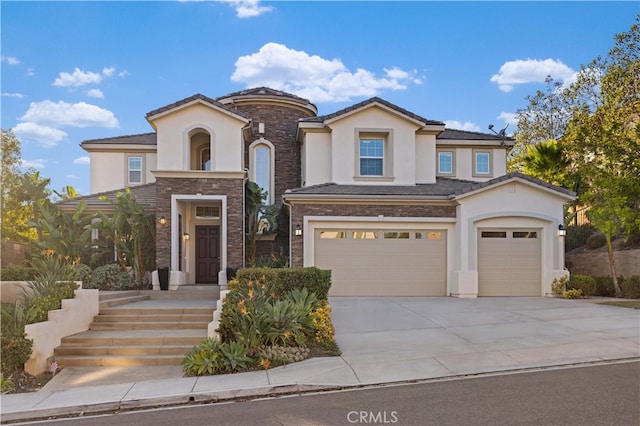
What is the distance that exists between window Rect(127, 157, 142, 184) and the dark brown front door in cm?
405

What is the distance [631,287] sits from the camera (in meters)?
18.0

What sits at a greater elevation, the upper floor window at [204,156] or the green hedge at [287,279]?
the upper floor window at [204,156]

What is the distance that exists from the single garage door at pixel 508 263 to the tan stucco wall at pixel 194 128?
9554 millimetres

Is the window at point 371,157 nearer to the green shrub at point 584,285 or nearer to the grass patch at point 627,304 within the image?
the green shrub at point 584,285

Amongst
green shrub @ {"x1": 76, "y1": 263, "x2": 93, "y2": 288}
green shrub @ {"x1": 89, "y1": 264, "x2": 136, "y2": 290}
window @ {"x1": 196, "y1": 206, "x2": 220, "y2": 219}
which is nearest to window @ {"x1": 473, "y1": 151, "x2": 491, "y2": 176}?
window @ {"x1": 196, "y1": 206, "x2": 220, "y2": 219}

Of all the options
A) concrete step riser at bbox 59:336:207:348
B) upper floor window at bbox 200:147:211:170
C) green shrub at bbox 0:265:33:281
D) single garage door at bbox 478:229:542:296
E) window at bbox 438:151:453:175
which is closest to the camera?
concrete step riser at bbox 59:336:207:348

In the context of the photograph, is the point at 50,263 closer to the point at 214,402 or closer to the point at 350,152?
the point at 214,402

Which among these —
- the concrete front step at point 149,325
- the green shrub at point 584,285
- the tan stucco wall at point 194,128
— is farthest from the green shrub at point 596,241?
the concrete front step at point 149,325

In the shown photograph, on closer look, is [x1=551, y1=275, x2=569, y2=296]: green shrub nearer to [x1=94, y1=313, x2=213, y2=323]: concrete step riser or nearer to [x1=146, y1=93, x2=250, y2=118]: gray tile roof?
[x1=94, y1=313, x2=213, y2=323]: concrete step riser

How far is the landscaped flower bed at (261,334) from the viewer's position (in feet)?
30.0

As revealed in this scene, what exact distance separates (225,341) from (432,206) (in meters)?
11.0

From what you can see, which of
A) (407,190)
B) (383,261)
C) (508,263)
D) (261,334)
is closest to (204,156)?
(407,190)

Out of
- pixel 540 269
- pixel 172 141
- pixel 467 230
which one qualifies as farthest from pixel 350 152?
pixel 540 269

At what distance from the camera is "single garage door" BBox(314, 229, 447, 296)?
1852cm
